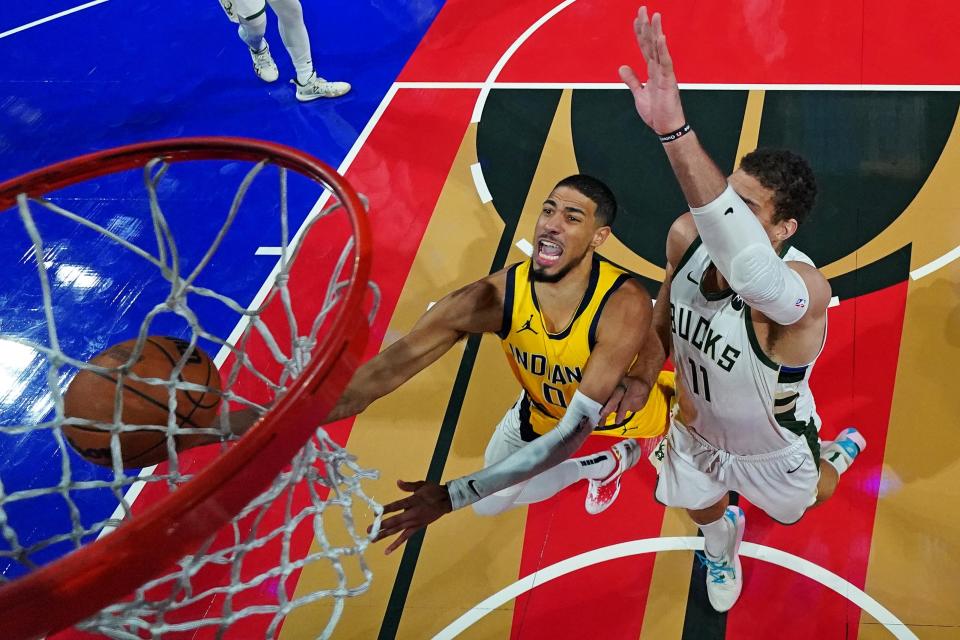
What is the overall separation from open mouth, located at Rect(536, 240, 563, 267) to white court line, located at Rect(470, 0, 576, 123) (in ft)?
8.92

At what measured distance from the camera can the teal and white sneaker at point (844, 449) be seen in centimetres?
398

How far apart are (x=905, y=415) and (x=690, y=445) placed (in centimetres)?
136

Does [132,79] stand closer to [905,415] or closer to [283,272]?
[283,272]

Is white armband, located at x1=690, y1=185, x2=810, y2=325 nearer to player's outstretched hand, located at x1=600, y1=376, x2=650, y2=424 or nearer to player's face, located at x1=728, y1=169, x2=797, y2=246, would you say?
player's face, located at x1=728, y1=169, x2=797, y2=246

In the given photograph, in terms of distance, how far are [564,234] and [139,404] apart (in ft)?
5.97

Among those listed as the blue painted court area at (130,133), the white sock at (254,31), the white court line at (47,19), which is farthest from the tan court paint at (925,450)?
the white court line at (47,19)

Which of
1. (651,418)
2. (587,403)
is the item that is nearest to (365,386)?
(587,403)

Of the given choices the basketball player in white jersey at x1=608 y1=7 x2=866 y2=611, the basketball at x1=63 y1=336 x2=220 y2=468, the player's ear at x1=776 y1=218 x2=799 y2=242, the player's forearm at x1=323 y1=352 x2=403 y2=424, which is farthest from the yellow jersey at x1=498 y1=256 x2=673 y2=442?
the basketball at x1=63 y1=336 x2=220 y2=468

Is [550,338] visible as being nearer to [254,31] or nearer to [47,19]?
[254,31]

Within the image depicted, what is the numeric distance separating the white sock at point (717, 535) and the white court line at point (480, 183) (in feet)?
8.62

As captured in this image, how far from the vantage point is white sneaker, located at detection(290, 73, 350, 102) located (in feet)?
21.7

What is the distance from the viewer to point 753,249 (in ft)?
→ 8.82

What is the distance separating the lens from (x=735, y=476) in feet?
11.8

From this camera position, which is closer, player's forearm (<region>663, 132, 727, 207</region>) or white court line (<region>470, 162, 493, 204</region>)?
player's forearm (<region>663, 132, 727, 207</region>)
